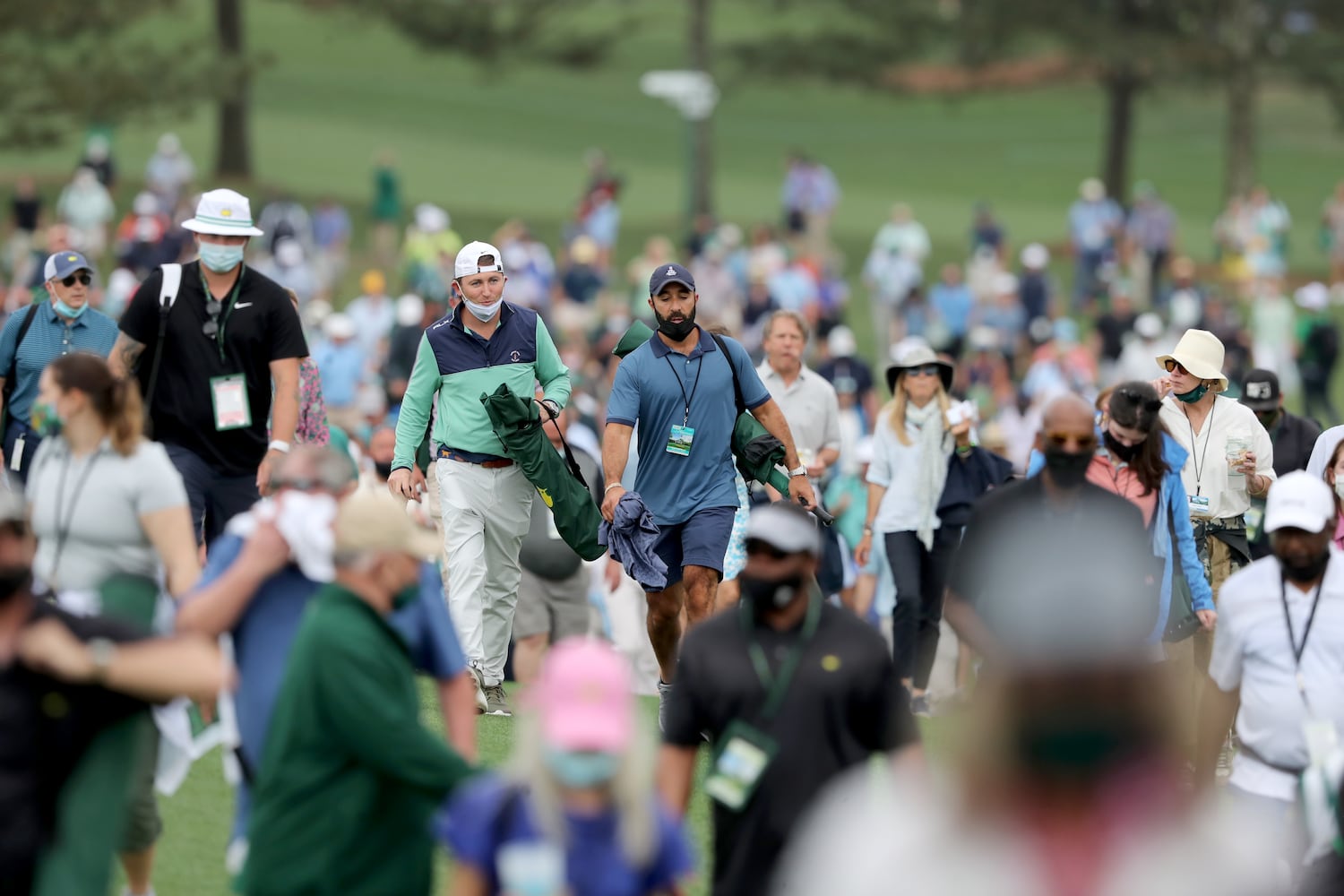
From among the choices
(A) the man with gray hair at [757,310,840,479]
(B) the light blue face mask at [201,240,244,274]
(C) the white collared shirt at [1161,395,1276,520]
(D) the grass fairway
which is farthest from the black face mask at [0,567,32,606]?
(A) the man with gray hair at [757,310,840,479]

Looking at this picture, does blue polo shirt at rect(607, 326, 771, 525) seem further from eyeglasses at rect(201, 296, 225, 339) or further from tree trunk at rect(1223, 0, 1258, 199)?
tree trunk at rect(1223, 0, 1258, 199)

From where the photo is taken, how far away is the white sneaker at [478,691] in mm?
10406

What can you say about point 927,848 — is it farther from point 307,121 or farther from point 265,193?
point 307,121

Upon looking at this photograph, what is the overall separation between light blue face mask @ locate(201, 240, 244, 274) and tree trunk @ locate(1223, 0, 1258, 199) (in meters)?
38.2

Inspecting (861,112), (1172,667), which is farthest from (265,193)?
(1172,667)

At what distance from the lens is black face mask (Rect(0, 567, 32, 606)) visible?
18.5ft

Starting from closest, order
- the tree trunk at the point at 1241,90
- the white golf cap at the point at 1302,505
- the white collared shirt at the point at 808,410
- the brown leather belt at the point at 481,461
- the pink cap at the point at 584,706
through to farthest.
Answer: the pink cap at the point at 584,706
the white golf cap at the point at 1302,505
the brown leather belt at the point at 481,461
the white collared shirt at the point at 808,410
the tree trunk at the point at 1241,90

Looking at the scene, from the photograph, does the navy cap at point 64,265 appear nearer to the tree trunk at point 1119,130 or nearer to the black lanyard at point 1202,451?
the black lanyard at point 1202,451

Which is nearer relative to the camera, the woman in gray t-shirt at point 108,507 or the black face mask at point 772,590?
the black face mask at point 772,590

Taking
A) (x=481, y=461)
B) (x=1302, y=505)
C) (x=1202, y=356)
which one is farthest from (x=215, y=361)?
(x=1302, y=505)

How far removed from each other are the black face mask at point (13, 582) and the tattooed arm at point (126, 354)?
4.16 m

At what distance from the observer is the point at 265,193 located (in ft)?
145

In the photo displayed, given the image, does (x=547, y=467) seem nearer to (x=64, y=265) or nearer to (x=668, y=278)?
(x=668, y=278)

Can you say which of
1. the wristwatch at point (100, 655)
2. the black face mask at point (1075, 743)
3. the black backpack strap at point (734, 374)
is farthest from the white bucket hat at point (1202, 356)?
the black face mask at point (1075, 743)
